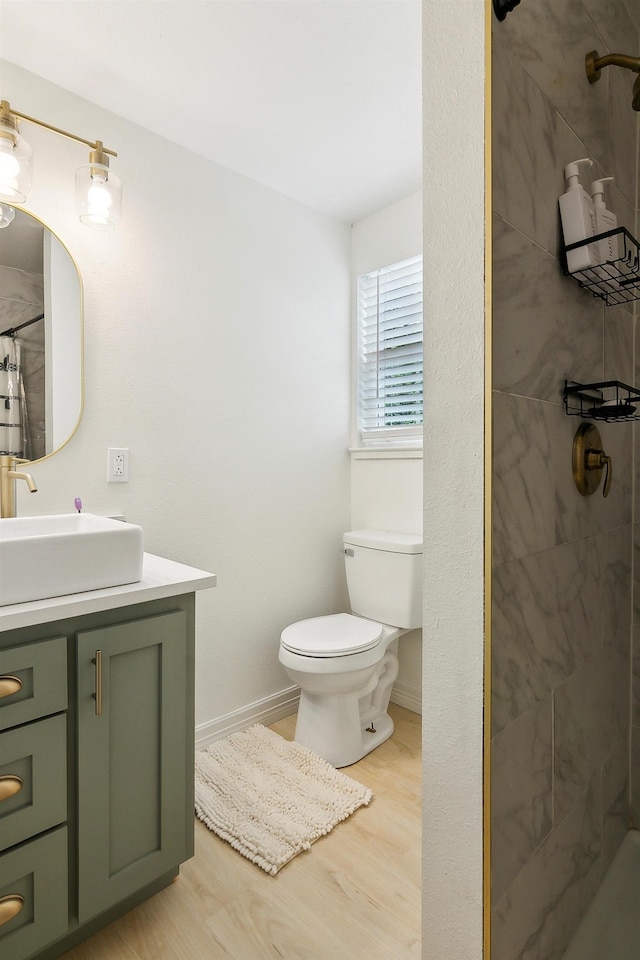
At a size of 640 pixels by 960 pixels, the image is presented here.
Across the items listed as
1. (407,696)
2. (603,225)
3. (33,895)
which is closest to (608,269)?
(603,225)

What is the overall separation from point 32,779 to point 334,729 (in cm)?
112

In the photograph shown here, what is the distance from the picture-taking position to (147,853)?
4.08 ft

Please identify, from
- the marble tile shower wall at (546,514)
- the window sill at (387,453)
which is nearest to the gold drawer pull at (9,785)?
the marble tile shower wall at (546,514)

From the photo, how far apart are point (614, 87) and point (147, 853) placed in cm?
217

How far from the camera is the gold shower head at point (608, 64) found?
40.2 inches

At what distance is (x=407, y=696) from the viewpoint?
2.33m

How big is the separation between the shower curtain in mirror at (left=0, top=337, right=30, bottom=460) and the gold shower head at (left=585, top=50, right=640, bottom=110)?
161 centimetres

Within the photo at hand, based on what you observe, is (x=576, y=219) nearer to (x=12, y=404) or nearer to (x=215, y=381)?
(x=215, y=381)

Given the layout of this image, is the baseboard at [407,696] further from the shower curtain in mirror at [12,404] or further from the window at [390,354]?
the shower curtain in mirror at [12,404]

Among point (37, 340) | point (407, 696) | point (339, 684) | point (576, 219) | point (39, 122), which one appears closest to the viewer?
point (576, 219)

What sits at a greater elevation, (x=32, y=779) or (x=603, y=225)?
(x=603, y=225)

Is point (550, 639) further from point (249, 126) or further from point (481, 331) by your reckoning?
point (249, 126)

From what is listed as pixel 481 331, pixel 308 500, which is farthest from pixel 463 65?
pixel 308 500

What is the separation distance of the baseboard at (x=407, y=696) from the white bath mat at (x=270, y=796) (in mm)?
566
